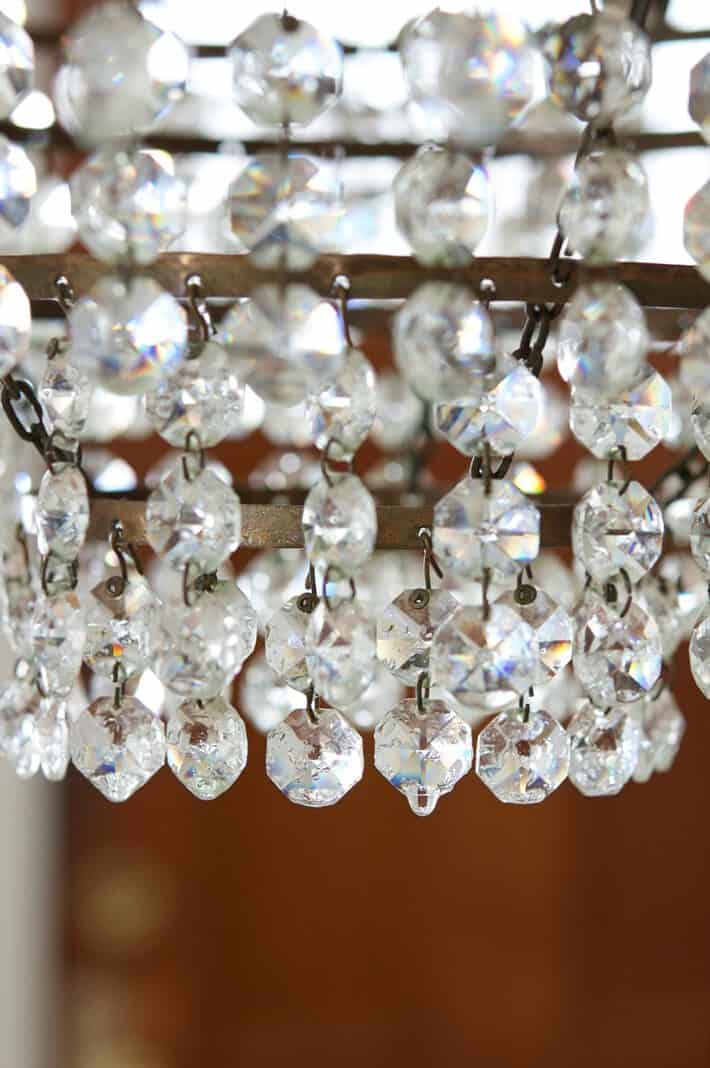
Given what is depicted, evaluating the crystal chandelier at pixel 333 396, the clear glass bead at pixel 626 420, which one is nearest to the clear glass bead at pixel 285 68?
the crystal chandelier at pixel 333 396

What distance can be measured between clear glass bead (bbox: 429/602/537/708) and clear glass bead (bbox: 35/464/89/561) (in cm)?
11

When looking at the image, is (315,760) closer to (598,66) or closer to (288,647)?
(288,647)

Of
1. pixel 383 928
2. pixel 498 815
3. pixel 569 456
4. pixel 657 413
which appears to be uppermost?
pixel 569 456

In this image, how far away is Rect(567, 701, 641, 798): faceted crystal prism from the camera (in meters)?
0.41

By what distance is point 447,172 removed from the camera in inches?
11.4

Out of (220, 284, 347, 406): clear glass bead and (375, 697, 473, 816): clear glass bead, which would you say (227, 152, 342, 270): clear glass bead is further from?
(375, 697, 473, 816): clear glass bead

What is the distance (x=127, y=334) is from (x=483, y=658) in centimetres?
10

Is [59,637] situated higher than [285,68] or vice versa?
[285,68]

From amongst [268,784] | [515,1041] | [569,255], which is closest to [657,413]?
[569,255]

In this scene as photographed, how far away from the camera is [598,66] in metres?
0.30

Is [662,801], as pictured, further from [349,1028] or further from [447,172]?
[447,172]

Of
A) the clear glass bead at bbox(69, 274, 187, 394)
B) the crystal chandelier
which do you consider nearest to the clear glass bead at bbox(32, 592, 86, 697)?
the crystal chandelier

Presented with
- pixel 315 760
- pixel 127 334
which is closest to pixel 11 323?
pixel 127 334

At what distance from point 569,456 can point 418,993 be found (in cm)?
56
